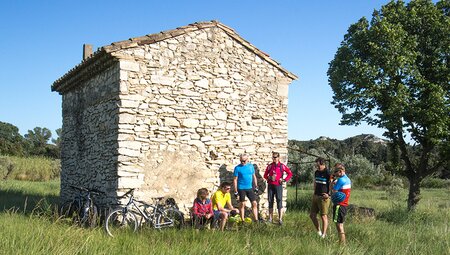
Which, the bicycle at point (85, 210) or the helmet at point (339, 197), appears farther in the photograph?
the bicycle at point (85, 210)

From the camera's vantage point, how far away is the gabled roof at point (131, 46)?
34.7ft

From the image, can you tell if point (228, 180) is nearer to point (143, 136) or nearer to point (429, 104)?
point (143, 136)

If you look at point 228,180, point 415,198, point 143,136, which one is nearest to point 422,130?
point 415,198

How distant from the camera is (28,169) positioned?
2855cm

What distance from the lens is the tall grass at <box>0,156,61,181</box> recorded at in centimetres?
2692

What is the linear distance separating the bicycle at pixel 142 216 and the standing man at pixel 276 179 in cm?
249

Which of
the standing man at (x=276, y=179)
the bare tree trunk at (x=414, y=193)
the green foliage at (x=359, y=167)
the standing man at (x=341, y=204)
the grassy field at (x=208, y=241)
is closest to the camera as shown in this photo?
the grassy field at (x=208, y=241)

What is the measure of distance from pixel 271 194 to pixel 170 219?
2.87 m

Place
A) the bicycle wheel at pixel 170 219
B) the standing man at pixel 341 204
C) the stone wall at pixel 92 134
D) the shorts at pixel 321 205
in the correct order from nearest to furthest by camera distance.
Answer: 1. the standing man at pixel 341 204
2. the shorts at pixel 321 205
3. the bicycle wheel at pixel 170 219
4. the stone wall at pixel 92 134

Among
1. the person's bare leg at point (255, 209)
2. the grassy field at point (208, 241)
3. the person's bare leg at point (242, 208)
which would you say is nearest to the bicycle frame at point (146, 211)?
the grassy field at point (208, 241)

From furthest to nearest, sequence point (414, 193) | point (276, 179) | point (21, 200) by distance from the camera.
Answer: point (414, 193) < point (21, 200) < point (276, 179)

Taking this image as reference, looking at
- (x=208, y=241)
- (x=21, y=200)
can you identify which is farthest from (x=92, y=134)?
(x=208, y=241)

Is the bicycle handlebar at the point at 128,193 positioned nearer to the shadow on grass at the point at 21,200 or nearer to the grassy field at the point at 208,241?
the grassy field at the point at 208,241

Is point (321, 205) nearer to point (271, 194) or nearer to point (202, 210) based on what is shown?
point (271, 194)
